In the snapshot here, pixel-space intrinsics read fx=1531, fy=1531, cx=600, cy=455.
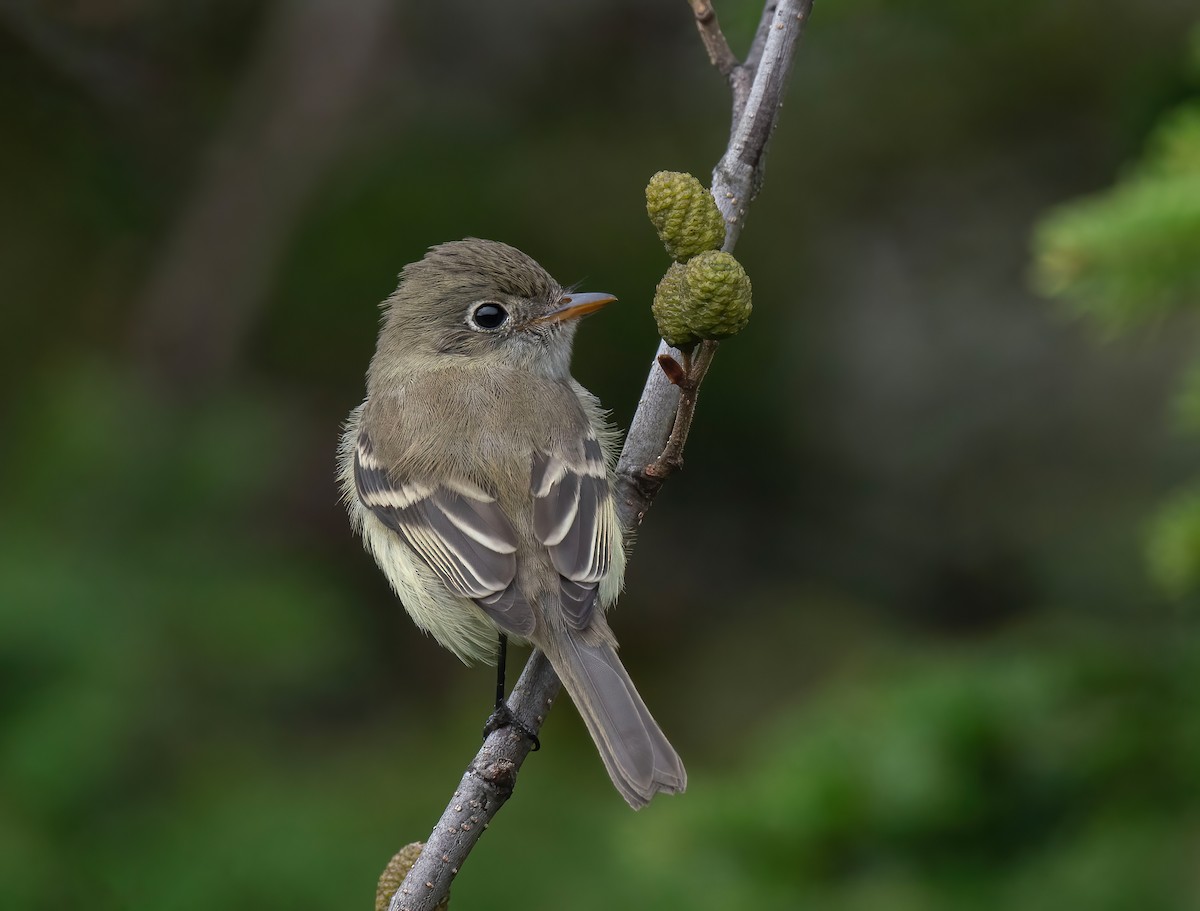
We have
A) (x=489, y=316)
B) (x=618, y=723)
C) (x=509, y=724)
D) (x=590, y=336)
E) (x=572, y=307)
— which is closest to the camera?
(x=509, y=724)

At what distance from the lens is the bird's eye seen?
4895mm

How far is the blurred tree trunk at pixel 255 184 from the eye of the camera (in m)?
7.59

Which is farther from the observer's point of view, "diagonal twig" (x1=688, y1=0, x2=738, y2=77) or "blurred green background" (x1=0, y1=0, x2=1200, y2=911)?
"blurred green background" (x1=0, y1=0, x2=1200, y2=911)

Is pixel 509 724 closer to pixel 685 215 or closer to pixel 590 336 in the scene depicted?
pixel 685 215

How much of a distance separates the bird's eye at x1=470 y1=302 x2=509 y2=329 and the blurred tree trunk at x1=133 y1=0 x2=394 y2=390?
9.34ft

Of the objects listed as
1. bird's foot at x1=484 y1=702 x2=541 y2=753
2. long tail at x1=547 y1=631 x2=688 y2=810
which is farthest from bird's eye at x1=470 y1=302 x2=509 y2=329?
bird's foot at x1=484 y1=702 x2=541 y2=753

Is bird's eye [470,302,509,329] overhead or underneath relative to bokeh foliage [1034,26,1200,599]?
overhead

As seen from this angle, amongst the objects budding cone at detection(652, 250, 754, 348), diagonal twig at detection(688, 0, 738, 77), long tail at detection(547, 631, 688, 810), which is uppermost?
diagonal twig at detection(688, 0, 738, 77)

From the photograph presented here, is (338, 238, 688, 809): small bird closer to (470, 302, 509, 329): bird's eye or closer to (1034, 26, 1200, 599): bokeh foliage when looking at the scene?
(470, 302, 509, 329): bird's eye

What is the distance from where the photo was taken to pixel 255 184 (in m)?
7.80

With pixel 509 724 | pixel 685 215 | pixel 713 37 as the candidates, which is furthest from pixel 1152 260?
pixel 509 724

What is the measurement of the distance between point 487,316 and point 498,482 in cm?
88

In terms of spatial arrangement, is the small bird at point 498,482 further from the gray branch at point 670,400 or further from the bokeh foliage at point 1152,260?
the bokeh foliage at point 1152,260

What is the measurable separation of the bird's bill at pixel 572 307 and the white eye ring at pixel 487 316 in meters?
0.12
